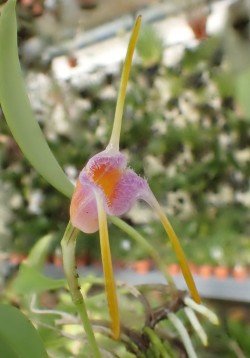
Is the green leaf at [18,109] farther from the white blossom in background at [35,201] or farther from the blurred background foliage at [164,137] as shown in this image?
the white blossom in background at [35,201]

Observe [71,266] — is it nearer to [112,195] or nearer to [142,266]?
[112,195]

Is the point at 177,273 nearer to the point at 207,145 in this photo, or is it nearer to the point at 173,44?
the point at 207,145

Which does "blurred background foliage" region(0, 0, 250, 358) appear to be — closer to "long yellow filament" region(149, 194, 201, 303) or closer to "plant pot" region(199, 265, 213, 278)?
"plant pot" region(199, 265, 213, 278)

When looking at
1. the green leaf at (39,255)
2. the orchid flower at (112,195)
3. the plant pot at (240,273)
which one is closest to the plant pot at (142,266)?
the plant pot at (240,273)

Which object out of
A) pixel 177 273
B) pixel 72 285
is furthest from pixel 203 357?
pixel 177 273

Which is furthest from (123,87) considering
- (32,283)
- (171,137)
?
(171,137)
